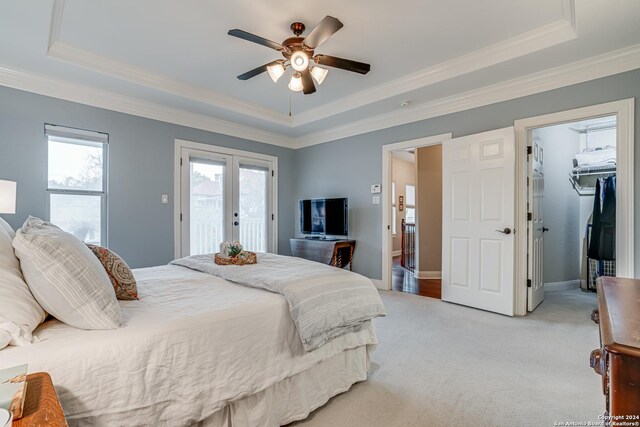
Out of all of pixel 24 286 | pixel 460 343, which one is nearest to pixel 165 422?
pixel 24 286

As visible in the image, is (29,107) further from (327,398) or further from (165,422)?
(327,398)

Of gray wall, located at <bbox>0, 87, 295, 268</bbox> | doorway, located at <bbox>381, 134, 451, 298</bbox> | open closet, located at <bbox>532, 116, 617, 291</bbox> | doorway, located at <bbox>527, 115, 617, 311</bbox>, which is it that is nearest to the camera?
gray wall, located at <bbox>0, 87, 295, 268</bbox>

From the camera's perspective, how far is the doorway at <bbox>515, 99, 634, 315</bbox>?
2727mm

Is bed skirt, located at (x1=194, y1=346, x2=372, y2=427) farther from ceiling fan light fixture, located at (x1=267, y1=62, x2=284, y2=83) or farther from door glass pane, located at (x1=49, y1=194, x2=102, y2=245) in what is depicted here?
door glass pane, located at (x1=49, y1=194, x2=102, y2=245)

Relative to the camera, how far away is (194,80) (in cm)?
357

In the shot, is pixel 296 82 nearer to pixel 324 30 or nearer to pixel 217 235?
pixel 324 30

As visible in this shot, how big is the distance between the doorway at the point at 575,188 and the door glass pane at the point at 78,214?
4.79 meters

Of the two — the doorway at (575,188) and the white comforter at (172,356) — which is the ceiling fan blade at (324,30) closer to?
the white comforter at (172,356)

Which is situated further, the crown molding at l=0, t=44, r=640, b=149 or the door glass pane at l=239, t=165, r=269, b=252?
the door glass pane at l=239, t=165, r=269, b=252

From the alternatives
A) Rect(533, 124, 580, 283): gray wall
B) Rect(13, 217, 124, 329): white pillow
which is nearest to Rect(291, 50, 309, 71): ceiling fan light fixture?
Rect(13, 217, 124, 329): white pillow

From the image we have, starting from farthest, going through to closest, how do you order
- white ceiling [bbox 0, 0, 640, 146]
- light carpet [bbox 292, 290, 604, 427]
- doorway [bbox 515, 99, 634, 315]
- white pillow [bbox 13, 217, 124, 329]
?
doorway [bbox 515, 99, 634, 315]
white ceiling [bbox 0, 0, 640, 146]
light carpet [bbox 292, 290, 604, 427]
white pillow [bbox 13, 217, 124, 329]

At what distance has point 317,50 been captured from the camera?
296 cm

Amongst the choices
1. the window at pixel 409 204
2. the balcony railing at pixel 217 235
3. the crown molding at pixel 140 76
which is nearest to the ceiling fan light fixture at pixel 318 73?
the crown molding at pixel 140 76

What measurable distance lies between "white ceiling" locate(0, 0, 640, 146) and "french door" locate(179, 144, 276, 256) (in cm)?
81
